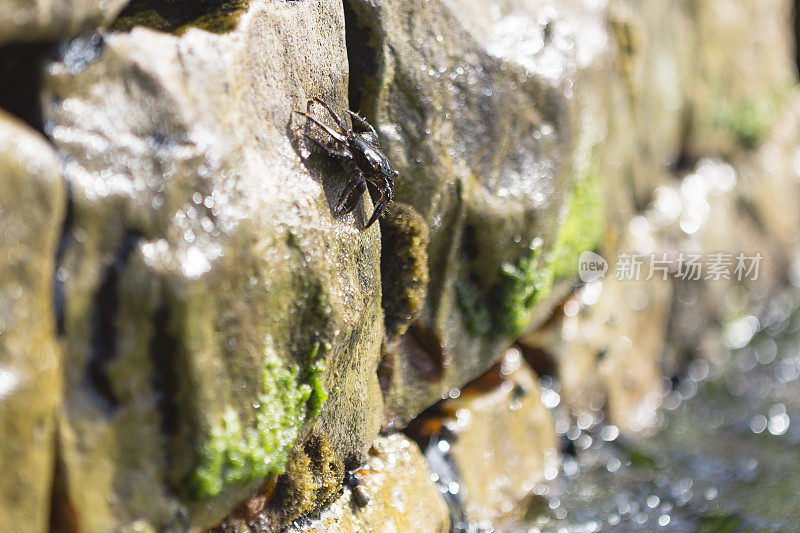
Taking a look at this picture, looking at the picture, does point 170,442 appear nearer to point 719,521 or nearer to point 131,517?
point 131,517

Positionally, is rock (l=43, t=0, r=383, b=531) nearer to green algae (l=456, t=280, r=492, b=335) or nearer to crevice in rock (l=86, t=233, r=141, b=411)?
crevice in rock (l=86, t=233, r=141, b=411)

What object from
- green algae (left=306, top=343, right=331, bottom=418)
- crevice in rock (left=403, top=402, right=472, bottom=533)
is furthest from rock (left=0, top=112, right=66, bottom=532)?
crevice in rock (left=403, top=402, right=472, bottom=533)

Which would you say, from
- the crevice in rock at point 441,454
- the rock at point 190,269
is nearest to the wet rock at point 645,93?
the crevice in rock at point 441,454

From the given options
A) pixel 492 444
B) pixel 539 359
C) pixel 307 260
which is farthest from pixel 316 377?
pixel 539 359

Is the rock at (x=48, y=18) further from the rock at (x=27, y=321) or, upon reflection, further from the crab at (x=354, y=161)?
the crab at (x=354, y=161)

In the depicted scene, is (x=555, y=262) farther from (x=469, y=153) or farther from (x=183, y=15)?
(x=183, y=15)
